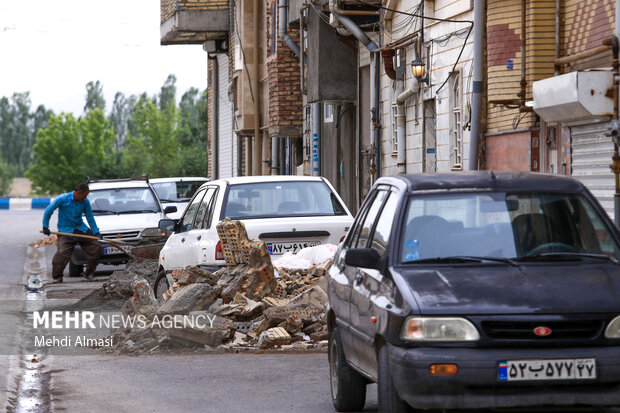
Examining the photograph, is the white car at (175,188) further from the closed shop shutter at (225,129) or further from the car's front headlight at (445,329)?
the car's front headlight at (445,329)

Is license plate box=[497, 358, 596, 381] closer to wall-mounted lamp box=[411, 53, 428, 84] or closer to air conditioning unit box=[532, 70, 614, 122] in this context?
air conditioning unit box=[532, 70, 614, 122]

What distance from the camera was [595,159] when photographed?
14.5 meters

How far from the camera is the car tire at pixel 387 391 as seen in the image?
20.5ft

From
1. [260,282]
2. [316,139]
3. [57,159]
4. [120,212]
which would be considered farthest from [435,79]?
[57,159]

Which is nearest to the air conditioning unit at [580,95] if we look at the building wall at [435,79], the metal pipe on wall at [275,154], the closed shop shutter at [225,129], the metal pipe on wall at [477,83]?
the metal pipe on wall at [477,83]

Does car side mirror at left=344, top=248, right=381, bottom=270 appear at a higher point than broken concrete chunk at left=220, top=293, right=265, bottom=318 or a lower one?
higher

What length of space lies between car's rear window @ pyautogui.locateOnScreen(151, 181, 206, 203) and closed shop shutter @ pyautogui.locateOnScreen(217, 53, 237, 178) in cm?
1603

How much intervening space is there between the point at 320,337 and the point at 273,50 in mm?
23800

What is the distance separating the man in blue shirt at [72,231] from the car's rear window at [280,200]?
7.60 m

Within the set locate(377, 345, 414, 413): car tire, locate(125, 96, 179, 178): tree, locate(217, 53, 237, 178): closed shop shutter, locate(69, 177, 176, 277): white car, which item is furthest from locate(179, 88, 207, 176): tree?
locate(377, 345, 414, 413): car tire

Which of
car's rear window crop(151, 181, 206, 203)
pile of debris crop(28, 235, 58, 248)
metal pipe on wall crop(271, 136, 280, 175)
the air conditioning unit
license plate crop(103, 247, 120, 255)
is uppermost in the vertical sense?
the air conditioning unit

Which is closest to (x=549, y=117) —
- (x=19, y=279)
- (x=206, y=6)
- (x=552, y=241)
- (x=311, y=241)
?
(x=311, y=241)

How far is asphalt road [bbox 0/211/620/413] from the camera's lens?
8.37 meters

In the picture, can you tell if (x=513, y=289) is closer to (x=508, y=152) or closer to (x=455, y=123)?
(x=508, y=152)
